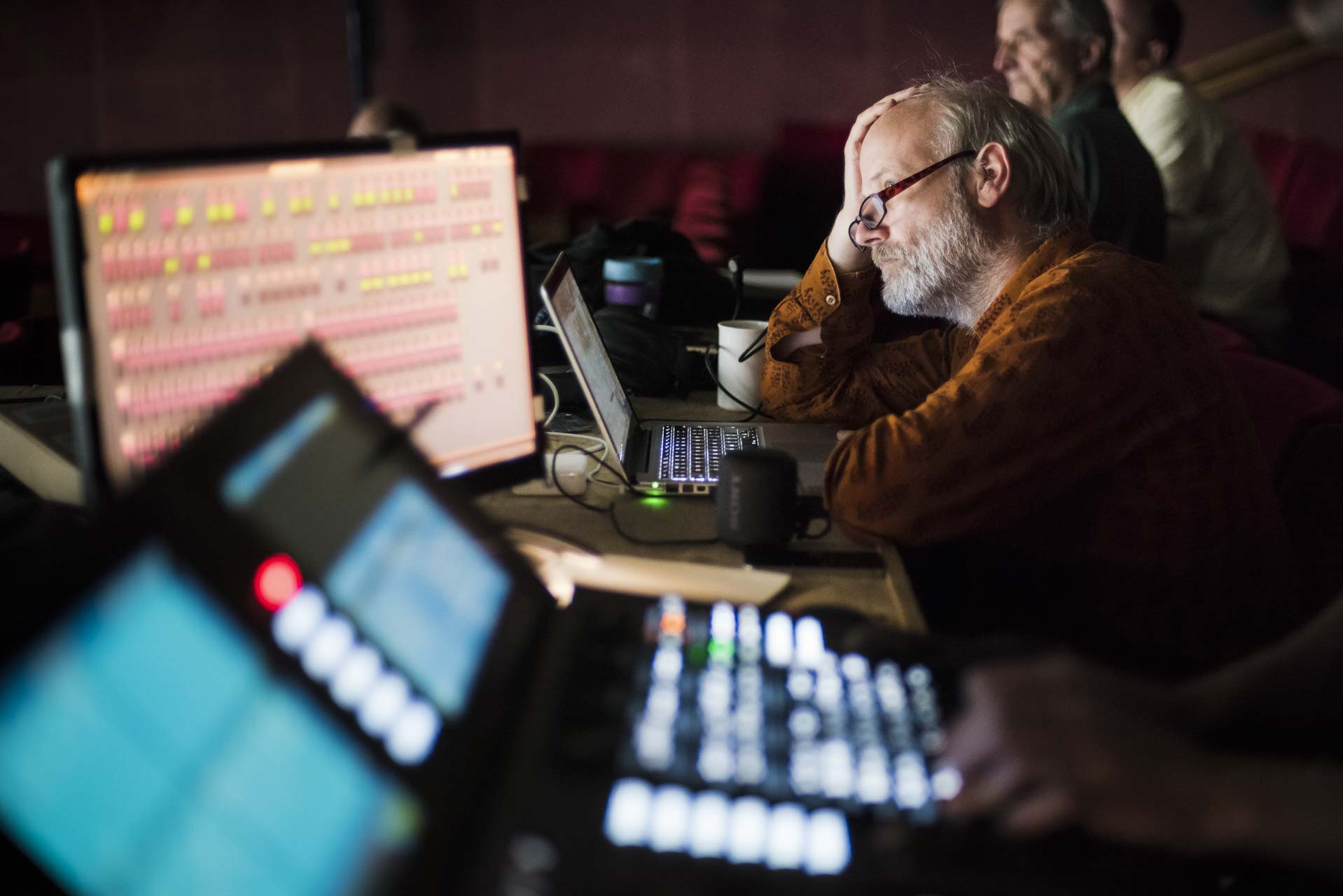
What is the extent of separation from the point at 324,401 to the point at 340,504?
6cm

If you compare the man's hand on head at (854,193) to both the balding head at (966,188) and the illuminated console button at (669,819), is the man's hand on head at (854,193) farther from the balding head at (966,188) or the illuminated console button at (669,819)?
the illuminated console button at (669,819)

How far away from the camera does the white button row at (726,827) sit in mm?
519

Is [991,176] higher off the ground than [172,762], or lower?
higher

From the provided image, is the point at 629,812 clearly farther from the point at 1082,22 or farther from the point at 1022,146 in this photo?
the point at 1082,22

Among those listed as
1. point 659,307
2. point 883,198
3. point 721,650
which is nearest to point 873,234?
point 883,198

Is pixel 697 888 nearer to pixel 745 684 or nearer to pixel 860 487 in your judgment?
pixel 745 684

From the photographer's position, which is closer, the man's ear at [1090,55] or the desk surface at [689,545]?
the desk surface at [689,545]

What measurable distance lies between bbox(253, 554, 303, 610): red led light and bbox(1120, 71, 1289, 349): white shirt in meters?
3.10

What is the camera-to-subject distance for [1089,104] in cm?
260

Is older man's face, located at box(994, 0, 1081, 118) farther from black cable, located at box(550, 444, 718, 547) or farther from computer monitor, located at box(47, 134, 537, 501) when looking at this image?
computer monitor, located at box(47, 134, 537, 501)

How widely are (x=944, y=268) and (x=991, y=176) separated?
5.9 inches

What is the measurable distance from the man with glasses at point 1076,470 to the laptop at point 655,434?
146 millimetres

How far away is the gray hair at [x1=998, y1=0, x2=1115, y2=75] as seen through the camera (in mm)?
2666

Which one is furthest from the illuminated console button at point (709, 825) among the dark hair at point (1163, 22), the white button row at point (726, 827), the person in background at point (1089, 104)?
the dark hair at point (1163, 22)
